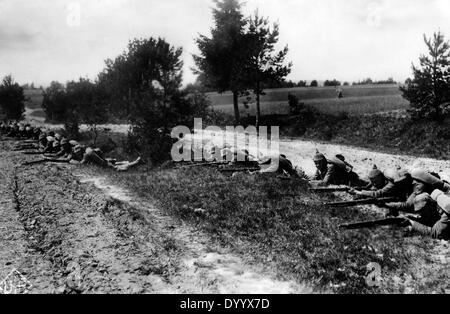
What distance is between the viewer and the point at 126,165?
59.4ft

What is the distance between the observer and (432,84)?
67.3ft

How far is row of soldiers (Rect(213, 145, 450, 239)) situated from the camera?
7.70 m

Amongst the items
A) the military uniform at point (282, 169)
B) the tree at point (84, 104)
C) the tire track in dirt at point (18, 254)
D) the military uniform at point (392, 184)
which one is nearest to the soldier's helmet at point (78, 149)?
the tire track in dirt at point (18, 254)

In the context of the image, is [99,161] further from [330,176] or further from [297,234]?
[297,234]

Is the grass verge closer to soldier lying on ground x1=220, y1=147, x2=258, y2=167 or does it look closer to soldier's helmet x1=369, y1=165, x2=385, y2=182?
soldier's helmet x1=369, y1=165, x2=385, y2=182

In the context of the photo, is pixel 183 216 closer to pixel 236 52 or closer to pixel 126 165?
pixel 126 165

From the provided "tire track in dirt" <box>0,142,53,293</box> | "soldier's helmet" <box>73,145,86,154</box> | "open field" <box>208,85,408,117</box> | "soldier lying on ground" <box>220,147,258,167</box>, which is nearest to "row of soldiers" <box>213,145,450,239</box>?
"soldier lying on ground" <box>220,147,258,167</box>

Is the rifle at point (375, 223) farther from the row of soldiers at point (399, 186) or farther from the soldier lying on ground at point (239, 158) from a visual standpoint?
the soldier lying on ground at point (239, 158)

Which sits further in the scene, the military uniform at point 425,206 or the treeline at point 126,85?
the treeline at point 126,85

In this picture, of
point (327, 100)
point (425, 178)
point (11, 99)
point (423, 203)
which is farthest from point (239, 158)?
point (11, 99)

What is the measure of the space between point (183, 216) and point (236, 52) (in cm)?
2391

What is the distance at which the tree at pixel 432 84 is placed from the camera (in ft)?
65.9

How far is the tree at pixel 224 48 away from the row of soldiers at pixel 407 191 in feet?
63.2
